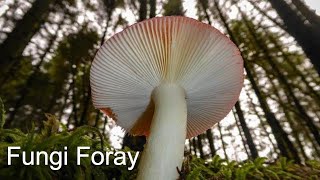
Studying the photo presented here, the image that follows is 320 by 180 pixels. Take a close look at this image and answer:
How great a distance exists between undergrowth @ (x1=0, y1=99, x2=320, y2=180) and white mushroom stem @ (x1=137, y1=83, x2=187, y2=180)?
6 cm

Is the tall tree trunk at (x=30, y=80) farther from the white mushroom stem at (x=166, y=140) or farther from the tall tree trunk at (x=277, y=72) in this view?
the white mushroom stem at (x=166, y=140)

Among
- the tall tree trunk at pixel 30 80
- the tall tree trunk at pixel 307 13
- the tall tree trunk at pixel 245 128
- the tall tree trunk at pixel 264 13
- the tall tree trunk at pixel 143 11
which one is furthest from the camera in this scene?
the tall tree trunk at pixel 245 128

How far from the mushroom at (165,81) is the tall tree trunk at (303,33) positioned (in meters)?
2.81

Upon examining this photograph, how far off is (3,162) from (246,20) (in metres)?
8.35

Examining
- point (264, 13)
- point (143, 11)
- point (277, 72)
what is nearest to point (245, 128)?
point (277, 72)

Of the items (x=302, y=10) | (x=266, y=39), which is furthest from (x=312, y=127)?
(x=302, y=10)

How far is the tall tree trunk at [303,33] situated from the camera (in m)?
4.27

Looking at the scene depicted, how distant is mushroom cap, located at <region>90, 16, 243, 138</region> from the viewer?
1603 mm

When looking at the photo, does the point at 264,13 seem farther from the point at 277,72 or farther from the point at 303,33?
the point at 303,33

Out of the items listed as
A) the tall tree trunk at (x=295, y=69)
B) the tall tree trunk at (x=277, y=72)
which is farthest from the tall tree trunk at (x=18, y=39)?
the tall tree trunk at (x=295, y=69)

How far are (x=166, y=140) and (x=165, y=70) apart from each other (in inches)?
17.3

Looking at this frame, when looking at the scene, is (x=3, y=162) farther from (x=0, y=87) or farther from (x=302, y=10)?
(x=0, y=87)

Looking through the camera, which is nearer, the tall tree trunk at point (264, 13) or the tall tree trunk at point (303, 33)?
the tall tree trunk at point (303, 33)

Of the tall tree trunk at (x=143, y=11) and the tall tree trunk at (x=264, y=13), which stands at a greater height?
the tall tree trunk at (x=143, y=11)
